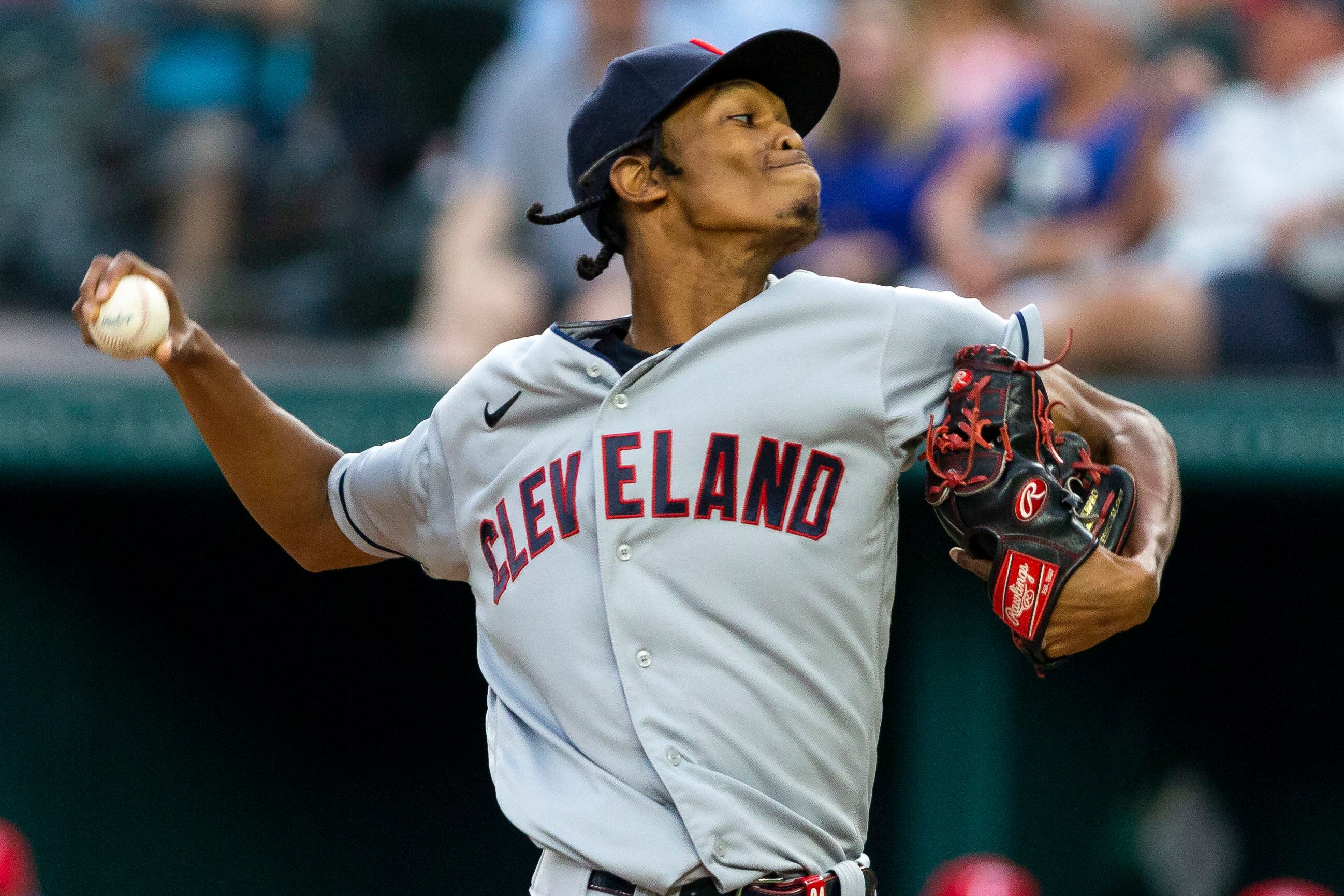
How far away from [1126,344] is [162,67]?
3.48 m

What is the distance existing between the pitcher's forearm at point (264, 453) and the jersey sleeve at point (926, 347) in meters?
0.81

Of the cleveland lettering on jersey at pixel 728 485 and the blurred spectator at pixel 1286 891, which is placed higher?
the cleveland lettering on jersey at pixel 728 485

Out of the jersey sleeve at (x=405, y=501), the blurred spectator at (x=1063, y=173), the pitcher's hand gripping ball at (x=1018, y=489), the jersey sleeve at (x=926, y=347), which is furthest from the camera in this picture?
the blurred spectator at (x=1063, y=173)

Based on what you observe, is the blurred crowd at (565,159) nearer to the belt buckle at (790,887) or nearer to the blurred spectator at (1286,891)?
the blurred spectator at (1286,891)

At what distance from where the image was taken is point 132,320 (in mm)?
2148

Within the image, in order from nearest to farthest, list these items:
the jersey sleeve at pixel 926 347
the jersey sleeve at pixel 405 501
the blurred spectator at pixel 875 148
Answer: the jersey sleeve at pixel 926 347, the jersey sleeve at pixel 405 501, the blurred spectator at pixel 875 148

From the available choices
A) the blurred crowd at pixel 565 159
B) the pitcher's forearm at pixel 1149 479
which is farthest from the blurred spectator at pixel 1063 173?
the pitcher's forearm at pixel 1149 479

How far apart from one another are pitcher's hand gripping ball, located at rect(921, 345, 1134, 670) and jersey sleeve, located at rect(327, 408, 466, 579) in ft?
2.10

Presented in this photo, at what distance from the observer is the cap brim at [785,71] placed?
7.03ft

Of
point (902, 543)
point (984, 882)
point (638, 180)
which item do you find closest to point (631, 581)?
point (638, 180)

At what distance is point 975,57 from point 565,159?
132 cm

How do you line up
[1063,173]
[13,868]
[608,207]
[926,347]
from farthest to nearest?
[1063,173] < [13,868] < [608,207] < [926,347]

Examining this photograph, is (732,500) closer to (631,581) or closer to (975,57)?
(631,581)

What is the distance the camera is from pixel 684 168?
2199 millimetres
